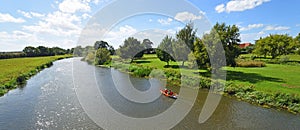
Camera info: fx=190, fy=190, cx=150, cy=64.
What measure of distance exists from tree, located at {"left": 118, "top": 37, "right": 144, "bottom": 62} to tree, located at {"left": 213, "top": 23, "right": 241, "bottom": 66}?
110ft

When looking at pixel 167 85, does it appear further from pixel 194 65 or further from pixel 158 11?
pixel 158 11

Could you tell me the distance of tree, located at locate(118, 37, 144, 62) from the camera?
187 ft

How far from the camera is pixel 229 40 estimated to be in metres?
→ 26.5

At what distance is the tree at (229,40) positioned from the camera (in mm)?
25719

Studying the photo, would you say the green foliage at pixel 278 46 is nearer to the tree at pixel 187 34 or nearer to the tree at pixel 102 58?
the tree at pixel 187 34

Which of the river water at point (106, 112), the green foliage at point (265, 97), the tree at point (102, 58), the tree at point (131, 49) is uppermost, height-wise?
the tree at point (131, 49)

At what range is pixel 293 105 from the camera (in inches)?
635

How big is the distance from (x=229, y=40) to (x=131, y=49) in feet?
114

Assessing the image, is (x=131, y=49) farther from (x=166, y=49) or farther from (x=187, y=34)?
(x=187, y=34)

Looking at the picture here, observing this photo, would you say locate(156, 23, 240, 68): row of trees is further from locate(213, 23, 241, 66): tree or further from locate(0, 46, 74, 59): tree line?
locate(0, 46, 74, 59): tree line

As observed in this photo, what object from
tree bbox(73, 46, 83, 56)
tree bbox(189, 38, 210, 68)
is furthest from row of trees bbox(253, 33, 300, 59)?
tree bbox(73, 46, 83, 56)

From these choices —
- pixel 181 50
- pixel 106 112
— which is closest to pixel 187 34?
pixel 181 50

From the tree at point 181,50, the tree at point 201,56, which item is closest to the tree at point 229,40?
the tree at point 201,56

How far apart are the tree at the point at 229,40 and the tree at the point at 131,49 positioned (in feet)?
110
